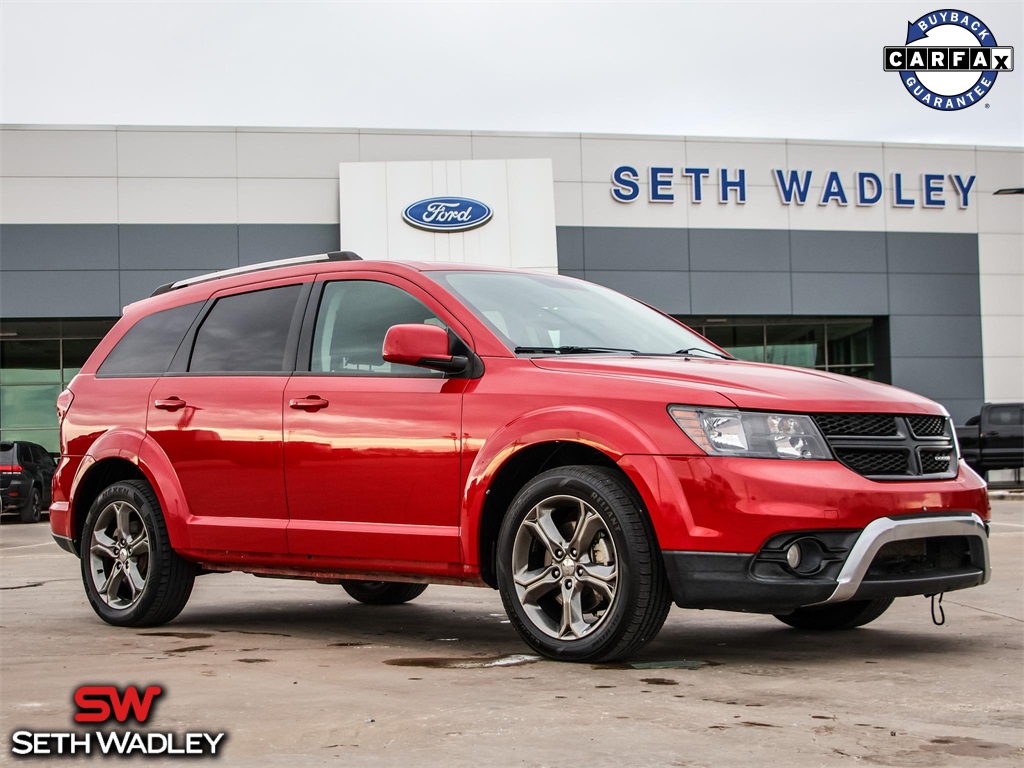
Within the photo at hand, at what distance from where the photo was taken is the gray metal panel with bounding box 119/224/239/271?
30.8 meters

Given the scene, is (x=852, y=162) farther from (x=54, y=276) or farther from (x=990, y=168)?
(x=54, y=276)

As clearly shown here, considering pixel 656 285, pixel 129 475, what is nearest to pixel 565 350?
pixel 129 475

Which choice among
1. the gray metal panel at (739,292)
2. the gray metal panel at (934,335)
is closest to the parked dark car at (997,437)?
the gray metal panel at (934,335)

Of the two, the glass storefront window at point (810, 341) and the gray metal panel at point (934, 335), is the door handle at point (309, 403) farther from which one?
the gray metal panel at point (934, 335)

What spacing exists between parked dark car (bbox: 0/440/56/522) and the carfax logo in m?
15.2

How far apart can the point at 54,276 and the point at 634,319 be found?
87.8ft

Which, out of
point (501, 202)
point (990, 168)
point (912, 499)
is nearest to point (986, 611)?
A: point (912, 499)

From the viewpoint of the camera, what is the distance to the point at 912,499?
A: 5.21 meters

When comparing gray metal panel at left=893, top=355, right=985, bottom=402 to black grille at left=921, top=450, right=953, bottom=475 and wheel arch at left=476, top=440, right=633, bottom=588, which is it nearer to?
black grille at left=921, top=450, right=953, bottom=475

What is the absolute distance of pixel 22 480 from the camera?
73.7 feet

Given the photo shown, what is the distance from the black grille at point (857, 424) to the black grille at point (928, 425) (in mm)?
138

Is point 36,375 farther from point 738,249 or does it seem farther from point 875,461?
point 875,461

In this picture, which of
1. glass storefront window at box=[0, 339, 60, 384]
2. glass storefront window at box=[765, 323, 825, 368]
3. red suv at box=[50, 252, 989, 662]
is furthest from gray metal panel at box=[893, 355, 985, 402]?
red suv at box=[50, 252, 989, 662]

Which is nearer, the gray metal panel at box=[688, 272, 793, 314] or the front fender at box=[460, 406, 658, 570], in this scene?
the front fender at box=[460, 406, 658, 570]
